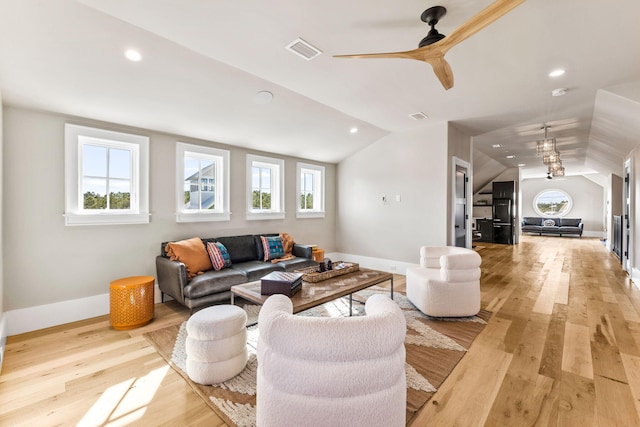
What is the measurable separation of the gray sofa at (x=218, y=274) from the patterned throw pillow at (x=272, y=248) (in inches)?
3.8

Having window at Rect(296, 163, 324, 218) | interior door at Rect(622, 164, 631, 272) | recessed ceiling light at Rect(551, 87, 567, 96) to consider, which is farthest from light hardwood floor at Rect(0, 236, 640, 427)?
window at Rect(296, 163, 324, 218)

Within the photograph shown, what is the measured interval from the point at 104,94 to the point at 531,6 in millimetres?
3899

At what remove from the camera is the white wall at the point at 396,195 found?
4754 mm

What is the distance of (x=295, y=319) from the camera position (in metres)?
1.19

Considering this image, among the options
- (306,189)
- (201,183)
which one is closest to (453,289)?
(306,189)

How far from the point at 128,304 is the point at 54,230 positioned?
119cm

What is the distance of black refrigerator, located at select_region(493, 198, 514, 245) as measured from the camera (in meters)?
9.61

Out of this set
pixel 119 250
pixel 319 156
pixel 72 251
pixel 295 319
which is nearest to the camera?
pixel 295 319

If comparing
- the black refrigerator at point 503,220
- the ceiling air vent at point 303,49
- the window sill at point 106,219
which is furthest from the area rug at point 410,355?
the black refrigerator at point 503,220

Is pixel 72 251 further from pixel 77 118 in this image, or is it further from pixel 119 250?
pixel 77 118

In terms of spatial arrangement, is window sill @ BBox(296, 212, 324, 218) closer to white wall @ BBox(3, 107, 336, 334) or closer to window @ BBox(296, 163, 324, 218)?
window @ BBox(296, 163, 324, 218)

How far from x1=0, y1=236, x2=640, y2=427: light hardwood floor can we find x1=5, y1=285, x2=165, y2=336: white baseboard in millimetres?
119

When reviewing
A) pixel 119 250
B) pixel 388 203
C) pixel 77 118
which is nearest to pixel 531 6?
pixel 388 203

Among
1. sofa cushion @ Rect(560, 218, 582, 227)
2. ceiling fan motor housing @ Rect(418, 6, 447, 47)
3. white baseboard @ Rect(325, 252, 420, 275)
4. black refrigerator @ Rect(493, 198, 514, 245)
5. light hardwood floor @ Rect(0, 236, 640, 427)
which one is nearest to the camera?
light hardwood floor @ Rect(0, 236, 640, 427)
